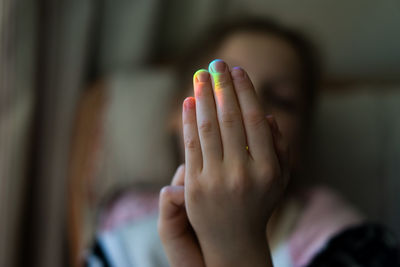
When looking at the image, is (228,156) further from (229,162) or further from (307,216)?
(307,216)

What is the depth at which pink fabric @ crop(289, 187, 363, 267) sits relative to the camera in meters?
0.63

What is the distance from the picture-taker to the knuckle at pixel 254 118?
0.30 metres

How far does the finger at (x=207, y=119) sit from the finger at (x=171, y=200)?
0.25ft

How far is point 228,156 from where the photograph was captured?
304mm

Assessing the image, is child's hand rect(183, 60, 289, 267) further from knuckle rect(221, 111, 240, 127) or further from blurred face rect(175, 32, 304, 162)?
blurred face rect(175, 32, 304, 162)

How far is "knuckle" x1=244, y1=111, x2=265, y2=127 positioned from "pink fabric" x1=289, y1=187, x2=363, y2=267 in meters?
0.40

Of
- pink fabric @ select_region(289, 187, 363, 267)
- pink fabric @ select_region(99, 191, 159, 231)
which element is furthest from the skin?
pink fabric @ select_region(99, 191, 159, 231)

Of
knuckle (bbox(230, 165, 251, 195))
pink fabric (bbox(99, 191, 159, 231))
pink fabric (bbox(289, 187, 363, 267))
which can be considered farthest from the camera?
pink fabric (bbox(99, 191, 159, 231))

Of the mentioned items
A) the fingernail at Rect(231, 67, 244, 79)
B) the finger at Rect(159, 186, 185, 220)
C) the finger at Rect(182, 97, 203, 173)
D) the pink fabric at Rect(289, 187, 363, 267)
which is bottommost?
the pink fabric at Rect(289, 187, 363, 267)

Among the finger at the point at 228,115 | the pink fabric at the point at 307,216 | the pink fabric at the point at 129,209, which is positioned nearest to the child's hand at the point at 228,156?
the finger at the point at 228,115

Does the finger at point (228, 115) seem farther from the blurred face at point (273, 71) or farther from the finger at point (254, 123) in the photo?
the blurred face at point (273, 71)

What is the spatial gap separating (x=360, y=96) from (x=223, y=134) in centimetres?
78

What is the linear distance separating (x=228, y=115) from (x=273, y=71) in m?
0.42

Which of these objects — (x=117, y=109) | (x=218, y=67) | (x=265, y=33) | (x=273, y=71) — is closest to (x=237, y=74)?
(x=218, y=67)
